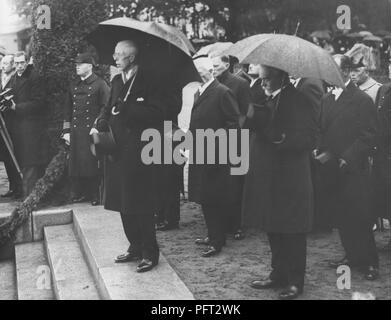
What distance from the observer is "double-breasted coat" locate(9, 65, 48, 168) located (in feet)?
26.9

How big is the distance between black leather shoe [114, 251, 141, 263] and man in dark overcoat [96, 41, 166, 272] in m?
0.25

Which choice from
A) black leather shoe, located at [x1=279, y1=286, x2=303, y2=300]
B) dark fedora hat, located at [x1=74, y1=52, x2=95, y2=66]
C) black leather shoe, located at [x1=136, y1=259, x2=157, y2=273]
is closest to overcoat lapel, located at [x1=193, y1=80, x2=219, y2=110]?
black leather shoe, located at [x1=136, y1=259, x2=157, y2=273]

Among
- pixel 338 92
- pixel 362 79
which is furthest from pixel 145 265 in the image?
pixel 362 79

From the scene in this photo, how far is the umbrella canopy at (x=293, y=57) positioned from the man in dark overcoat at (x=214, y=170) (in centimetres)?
144

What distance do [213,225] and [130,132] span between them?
1358 mm

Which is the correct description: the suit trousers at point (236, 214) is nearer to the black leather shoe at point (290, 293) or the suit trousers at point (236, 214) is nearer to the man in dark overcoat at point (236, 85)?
the man in dark overcoat at point (236, 85)

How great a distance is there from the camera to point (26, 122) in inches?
328

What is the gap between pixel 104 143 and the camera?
4699 millimetres

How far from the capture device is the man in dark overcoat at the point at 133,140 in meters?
4.75

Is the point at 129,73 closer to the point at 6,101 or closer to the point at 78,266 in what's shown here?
the point at 78,266

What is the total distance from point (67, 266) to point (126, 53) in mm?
2203

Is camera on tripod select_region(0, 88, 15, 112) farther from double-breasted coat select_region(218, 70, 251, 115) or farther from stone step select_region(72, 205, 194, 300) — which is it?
double-breasted coat select_region(218, 70, 251, 115)
